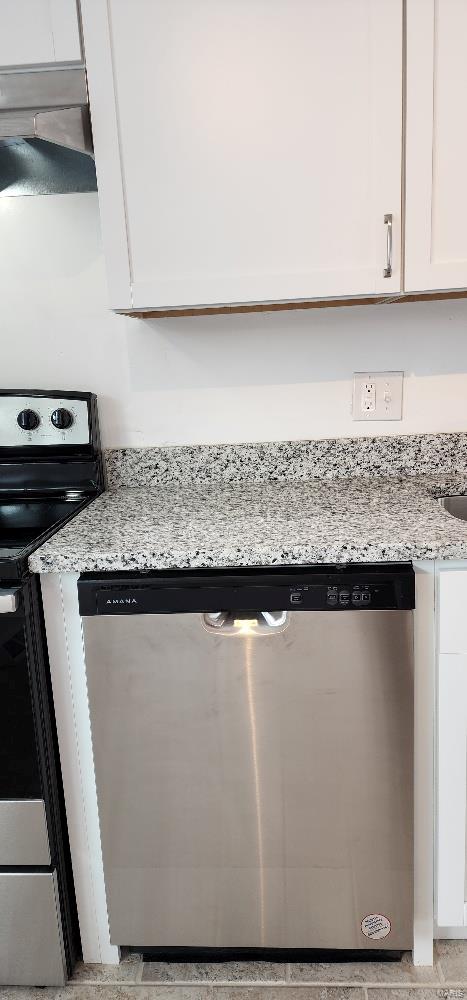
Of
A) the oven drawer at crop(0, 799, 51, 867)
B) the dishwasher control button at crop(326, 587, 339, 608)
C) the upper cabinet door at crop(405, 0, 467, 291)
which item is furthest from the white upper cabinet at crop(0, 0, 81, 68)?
the oven drawer at crop(0, 799, 51, 867)

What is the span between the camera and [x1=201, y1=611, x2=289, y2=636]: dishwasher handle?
3.96 feet

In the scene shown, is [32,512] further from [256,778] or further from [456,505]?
[456,505]

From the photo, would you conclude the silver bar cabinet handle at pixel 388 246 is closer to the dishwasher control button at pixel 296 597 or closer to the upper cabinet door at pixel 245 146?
the upper cabinet door at pixel 245 146

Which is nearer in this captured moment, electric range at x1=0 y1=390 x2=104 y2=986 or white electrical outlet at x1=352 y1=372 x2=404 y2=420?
electric range at x1=0 y1=390 x2=104 y2=986

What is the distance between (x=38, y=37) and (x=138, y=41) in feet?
0.63

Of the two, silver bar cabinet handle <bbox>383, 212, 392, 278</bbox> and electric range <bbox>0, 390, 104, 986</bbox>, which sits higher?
silver bar cabinet handle <bbox>383, 212, 392, 278</bbox>

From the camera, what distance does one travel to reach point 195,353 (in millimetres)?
1733

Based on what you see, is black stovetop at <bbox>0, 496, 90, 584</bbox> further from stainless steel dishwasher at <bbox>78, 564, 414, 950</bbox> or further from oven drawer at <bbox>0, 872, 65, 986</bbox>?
oven drawer at <bbox>0, 872, 65, 986</bbox>

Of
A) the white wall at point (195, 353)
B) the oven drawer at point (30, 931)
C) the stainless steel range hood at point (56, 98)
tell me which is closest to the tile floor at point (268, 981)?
the oven drawer at point (30, 931)

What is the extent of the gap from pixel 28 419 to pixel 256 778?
0.97 m

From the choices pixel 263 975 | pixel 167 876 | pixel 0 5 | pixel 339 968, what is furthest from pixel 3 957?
pixel 0 5

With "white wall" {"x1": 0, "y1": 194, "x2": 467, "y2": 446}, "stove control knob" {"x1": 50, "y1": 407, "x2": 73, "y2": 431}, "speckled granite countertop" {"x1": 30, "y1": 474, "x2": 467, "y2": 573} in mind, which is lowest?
"speckled granite countertop" {"x1": 30, "y1": 474, "x2": 467, "y2": 573}

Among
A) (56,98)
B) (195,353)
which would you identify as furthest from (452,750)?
(56,98)

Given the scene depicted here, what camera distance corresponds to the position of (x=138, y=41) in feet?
4.24
